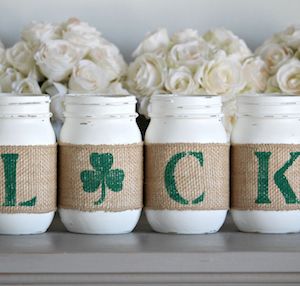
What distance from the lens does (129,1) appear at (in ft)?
4.77

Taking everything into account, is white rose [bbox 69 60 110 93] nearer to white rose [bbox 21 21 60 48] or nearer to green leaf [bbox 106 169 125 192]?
white rose [bbox 21 21 60 48]

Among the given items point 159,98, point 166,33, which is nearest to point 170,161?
point 159,98

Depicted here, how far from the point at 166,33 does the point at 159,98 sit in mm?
310

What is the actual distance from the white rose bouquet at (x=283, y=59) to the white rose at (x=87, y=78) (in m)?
0.25

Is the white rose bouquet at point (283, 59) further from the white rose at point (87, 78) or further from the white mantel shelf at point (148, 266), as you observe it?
the white mantel shelf at point (148, 266)

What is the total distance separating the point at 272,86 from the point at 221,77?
0.10 meters

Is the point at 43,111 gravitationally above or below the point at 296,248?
above

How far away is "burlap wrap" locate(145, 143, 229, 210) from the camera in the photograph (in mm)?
1064

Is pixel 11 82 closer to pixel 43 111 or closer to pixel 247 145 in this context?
pixel 43 111

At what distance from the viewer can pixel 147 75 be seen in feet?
4.25

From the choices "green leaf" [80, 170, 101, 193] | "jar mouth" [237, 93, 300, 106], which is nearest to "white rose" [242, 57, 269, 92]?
"jar mouth" [237, 93, 300, 106]

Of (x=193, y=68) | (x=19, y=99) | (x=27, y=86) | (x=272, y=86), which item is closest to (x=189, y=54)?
(x=193, y=68)

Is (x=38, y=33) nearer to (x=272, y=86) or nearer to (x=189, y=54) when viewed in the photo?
(x=189, y=54)

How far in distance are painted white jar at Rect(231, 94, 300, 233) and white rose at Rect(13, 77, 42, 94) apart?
0.35 meters
